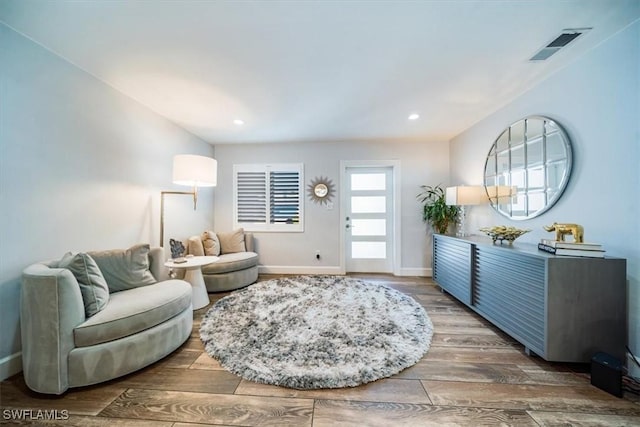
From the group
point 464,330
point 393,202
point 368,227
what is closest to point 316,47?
point 464,330

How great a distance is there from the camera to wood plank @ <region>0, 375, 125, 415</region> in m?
1.31

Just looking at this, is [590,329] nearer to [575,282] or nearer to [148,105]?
[575,282]

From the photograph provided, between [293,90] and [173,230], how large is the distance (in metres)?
2.54

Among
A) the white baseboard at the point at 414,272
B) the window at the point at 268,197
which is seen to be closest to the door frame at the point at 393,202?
the white baseboard at the point at 414,272

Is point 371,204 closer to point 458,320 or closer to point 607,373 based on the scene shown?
point 458,320

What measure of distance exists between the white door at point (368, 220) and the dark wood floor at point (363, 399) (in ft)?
8.20

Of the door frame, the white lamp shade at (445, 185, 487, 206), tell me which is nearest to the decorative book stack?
the white lamp shade at (445, 185, 487, 206)

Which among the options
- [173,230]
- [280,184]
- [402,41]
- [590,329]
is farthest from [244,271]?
[590,329]

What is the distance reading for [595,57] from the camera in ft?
5.82

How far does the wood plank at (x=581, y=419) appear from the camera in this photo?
47.8 inches

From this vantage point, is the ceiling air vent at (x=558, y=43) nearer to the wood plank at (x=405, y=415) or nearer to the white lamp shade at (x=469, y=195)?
the white lamp shade at (x=469, y=195)

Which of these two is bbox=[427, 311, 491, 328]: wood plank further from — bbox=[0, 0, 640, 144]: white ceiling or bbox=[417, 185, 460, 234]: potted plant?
bbox=[0, 0, 640, 144]: white ceiling

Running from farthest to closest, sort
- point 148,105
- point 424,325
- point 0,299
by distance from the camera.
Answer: point 148,105 < point 424,325 < point 0,299

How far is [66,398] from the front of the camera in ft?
4.50
